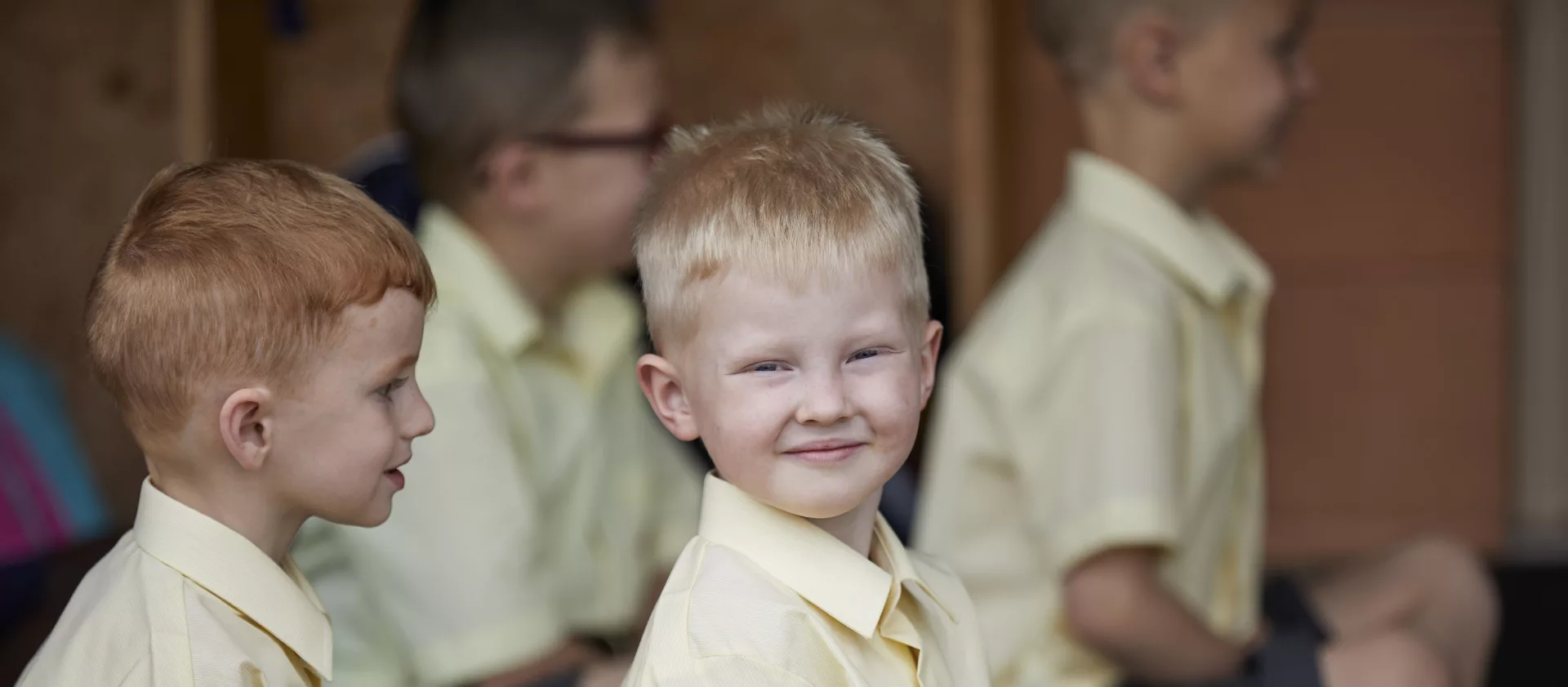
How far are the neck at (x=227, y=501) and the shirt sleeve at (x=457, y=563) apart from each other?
404 millimetres

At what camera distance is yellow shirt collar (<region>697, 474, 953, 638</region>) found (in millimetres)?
981

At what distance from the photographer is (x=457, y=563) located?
56.7 inches

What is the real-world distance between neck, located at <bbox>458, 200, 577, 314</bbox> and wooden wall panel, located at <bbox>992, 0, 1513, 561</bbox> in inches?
52.0

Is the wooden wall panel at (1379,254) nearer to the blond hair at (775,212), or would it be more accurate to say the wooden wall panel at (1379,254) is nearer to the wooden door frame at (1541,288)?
the wooden door frame at (1541,288)

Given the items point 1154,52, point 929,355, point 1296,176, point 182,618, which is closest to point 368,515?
point 182,618

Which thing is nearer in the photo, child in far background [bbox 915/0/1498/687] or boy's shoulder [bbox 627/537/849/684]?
boy's shoulder [bbox 627/537/849/684]

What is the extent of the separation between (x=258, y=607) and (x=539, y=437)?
0.68 m

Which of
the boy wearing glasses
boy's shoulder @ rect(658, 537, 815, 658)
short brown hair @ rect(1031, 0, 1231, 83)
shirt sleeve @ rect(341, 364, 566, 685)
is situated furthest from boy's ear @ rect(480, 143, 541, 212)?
boy's shoulder @ rect(658, 537, 815, 658)

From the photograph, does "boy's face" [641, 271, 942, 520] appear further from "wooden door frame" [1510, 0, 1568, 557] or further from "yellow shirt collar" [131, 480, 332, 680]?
"wooden door frame" [1510, 0, 1568, 557]

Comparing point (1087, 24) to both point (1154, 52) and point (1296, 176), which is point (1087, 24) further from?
point (1296, 176)

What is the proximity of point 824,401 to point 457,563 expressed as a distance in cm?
61

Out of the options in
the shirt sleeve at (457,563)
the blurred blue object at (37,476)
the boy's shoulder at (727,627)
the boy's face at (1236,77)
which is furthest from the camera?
the blurred blue object at (37,476)

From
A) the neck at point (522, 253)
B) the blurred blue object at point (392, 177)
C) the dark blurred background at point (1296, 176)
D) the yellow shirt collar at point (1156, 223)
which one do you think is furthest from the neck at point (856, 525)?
the dark blurred background at point (1296, 176)

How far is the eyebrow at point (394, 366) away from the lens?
1.03m
